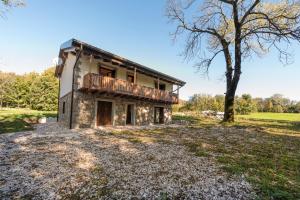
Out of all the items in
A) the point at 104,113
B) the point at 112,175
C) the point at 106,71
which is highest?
the point at 106,71

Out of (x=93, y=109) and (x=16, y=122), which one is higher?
(x=93, y=109)

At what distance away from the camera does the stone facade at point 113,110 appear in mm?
16188

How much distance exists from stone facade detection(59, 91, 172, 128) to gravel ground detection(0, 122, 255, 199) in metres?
6.92

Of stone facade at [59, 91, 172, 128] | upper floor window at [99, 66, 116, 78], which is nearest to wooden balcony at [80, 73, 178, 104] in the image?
stone facade at [59, 91, 172, 128]

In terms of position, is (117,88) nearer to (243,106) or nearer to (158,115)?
(158,115)

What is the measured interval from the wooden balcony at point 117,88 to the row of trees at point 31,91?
28.9 metres

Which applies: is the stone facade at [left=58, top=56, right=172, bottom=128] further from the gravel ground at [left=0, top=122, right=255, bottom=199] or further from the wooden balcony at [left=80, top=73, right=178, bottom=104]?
the gravel ground at [left=0, top=122, right=255, bottom=199]

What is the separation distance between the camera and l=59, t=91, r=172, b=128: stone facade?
1619 centimetres

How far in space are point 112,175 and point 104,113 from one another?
40.8 feet

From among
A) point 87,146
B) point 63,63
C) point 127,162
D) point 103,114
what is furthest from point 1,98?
point 127,162

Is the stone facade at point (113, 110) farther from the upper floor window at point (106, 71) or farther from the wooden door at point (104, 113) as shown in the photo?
the upper floor window at point (106, 71)

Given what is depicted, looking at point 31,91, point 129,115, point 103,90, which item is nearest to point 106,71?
point 103,90

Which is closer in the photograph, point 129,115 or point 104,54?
point 104,54

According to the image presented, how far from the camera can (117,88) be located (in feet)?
55.9
